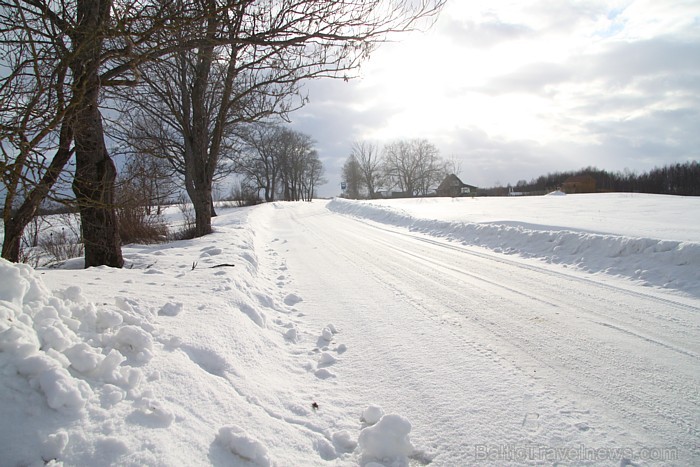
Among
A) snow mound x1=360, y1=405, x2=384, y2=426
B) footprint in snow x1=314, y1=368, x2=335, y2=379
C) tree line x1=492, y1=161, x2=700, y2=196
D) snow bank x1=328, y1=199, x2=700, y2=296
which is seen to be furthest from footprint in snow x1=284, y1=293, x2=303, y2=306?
tree line x1=492, y1=161, x2=700, y2=196

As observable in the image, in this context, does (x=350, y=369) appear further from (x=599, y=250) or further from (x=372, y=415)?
(x=599, y=250)

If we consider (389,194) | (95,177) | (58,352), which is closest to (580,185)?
(389,194)

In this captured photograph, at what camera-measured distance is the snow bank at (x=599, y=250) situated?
5.23 meters

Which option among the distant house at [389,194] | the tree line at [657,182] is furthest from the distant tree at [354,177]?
the tree line at [657,182]

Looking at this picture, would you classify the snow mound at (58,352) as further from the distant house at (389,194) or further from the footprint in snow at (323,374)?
the distant house at (389,194)

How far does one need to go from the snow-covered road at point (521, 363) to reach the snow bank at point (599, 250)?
1.91 ft

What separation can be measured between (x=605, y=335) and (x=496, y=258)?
4049mm

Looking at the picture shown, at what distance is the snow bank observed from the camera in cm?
523

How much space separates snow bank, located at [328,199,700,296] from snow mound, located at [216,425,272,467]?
5725 millimetres

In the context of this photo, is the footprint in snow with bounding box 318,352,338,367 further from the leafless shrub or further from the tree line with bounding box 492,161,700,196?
the tree line with bounding box 492,161,700,196

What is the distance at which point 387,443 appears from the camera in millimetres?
2119

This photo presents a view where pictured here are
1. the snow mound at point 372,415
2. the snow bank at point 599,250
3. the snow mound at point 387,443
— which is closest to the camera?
the snow mound at point 387,443

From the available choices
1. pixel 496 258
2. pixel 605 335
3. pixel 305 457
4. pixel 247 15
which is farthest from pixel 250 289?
pixel 496 258

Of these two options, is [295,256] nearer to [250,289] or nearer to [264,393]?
[250,289]
